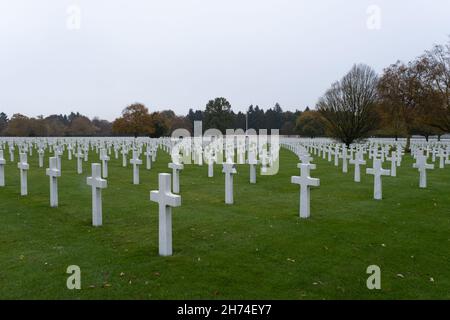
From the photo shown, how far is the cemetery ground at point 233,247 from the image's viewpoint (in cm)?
451

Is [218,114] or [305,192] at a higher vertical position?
[218,114]

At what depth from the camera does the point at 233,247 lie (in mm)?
5980

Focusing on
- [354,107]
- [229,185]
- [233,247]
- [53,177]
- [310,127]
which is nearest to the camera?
[233,247]

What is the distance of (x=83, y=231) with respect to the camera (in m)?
7.00

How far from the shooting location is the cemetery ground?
4.51m

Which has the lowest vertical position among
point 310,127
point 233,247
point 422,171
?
point 233,247

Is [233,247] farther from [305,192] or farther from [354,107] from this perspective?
[354,107]

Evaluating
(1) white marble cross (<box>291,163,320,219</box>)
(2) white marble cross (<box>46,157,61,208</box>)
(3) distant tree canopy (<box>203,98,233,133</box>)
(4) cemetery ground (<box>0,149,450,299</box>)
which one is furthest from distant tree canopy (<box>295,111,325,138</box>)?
(2) white marble cross (<box>46,157,61,208</box>)

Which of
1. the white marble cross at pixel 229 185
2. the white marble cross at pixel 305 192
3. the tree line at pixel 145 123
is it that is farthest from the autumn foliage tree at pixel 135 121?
the white marble cross at pixel 305 192

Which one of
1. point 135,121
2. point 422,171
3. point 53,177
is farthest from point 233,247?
point 135,121

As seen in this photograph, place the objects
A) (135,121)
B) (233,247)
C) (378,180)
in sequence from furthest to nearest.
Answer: (135,121) → (378,180) → (233,247)

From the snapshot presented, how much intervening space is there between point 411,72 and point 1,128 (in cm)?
6480

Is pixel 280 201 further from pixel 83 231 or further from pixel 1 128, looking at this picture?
pixel 1 128
